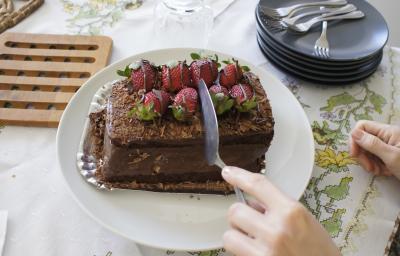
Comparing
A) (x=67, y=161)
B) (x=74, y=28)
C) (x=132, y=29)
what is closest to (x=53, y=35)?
(x=74, y=28)

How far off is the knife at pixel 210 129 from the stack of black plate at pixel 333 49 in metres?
0.42

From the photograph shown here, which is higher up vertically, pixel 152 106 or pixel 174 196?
pixel 152 106

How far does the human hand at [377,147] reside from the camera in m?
1.00

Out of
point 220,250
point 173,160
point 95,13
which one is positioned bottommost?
point 220,250

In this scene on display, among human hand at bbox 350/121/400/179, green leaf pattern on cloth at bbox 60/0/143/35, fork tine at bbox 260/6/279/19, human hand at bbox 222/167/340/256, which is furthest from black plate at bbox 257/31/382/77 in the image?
human hand at bbox 222/167/340/256

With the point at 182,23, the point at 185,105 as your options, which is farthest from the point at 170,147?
the point at 182,23

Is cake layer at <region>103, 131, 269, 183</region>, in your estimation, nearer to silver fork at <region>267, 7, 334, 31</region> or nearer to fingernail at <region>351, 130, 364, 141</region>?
fingernail at <region>351, 130, 364, 141</region>

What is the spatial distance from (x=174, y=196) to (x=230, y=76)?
316mm

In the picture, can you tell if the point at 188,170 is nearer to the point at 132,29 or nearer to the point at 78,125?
the point at 78,125

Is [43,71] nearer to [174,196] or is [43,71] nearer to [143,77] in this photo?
[143,77]

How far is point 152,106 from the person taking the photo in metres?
0.92

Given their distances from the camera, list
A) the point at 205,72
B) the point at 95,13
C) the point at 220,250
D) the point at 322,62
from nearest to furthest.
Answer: the point at 220,250, the point at 205,72, the point at 322,62, the point at 95,13

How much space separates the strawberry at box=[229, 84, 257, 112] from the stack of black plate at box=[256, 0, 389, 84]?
1.07ft

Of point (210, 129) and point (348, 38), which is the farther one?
point (348, 38)
